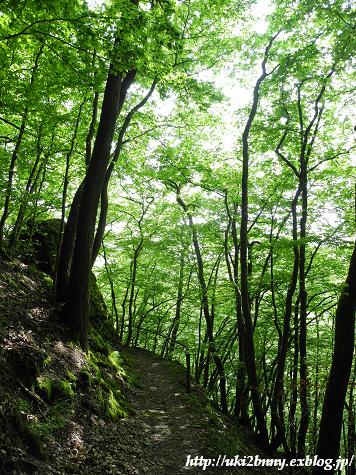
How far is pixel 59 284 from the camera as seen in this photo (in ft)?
27.3

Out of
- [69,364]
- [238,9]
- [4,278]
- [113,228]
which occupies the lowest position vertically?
[69,364]

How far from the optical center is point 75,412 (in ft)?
17.7

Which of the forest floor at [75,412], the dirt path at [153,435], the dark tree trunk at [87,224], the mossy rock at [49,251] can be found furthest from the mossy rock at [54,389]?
the mossy rock at [49,251]

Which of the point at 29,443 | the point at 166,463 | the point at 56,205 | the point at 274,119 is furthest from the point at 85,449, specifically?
the point at 274,119

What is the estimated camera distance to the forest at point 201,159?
618cm

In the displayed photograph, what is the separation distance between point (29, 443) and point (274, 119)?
34.1ft

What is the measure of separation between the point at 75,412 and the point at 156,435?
2.23m

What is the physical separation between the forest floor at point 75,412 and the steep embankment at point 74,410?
17 millimetres

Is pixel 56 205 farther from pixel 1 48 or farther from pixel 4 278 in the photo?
pixel 1 48

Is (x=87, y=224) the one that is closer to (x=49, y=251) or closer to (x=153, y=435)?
(x=49, y=251)

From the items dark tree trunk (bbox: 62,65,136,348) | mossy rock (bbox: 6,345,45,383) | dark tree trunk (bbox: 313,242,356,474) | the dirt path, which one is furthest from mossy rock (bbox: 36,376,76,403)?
dark tree trunk (bbox: 313,242,356,474)

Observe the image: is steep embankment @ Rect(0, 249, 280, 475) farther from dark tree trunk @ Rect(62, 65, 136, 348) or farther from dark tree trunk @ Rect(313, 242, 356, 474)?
dark tree trunk @ Rect(313, 242, 356, 474)

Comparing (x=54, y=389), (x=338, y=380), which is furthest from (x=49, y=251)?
(x=338, y=380)

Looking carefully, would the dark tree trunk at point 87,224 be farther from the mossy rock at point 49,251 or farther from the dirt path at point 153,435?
the mossy rock at point 49,251
